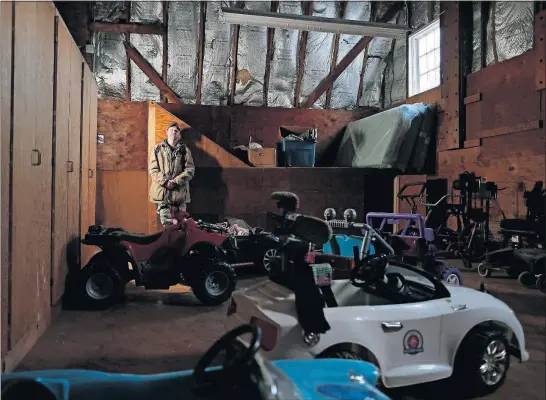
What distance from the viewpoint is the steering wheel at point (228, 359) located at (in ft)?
3.08

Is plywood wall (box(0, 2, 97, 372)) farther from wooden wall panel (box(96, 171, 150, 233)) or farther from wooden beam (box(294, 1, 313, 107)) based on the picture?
wooden beam (box(294, 1, 313, 107))

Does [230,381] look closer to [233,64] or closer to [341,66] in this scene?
[233,64]

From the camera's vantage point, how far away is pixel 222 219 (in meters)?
6.02

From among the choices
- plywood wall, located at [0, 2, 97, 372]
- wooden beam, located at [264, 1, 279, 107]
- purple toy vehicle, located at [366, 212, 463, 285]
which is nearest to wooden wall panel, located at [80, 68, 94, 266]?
plywood wall, located at [0, 2, 97, 372]

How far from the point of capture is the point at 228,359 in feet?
3.27

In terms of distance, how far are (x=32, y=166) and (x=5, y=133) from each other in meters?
0.43

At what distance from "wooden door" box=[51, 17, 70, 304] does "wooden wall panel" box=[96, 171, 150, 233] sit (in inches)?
118

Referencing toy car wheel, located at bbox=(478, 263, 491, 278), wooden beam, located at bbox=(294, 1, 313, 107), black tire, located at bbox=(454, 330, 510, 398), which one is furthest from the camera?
wooden beam, located at bbox=(294, 1, 313, 107)

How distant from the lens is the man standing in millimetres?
5461

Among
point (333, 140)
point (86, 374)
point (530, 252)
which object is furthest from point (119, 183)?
point (86, 374)

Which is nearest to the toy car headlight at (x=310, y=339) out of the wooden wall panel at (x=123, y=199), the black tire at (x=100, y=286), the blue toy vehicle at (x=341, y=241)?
the blue toy vehicle at (x=341, y=241)

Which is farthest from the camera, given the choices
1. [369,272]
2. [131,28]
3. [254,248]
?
[131,28]

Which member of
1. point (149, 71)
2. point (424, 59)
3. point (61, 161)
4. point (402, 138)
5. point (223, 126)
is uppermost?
point (424, 59)

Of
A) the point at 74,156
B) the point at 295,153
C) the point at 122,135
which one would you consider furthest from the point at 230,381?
the point at 122,135
